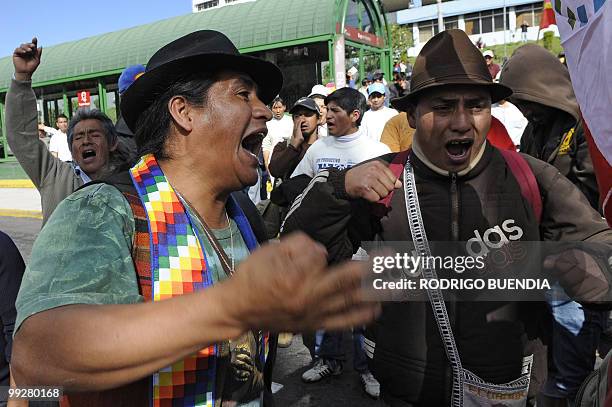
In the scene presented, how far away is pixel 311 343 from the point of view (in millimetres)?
4336

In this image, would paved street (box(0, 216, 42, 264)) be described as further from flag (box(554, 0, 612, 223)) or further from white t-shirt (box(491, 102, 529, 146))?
flag (box(554, 0, 612, 223))

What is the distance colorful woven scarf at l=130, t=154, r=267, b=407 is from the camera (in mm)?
1298

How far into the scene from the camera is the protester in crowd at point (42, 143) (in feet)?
10.0

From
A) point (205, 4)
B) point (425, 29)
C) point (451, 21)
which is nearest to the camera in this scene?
point (451, 21)

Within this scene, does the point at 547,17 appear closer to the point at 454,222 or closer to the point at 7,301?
the point at 454,222

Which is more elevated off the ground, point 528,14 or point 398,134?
point 528,14

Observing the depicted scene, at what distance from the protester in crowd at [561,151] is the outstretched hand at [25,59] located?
292 cm

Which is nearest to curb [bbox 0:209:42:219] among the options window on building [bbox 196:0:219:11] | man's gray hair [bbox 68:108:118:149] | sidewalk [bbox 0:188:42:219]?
sidewalk [bbox 0:188:42:219]

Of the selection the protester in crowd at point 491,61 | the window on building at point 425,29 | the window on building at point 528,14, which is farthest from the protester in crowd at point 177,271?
the window on building at point 425,29

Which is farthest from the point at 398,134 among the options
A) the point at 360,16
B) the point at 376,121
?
the point at 360,16

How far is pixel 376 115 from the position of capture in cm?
686

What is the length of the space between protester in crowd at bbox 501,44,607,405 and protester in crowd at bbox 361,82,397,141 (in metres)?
2.97

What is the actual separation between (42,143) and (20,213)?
33.4 feet

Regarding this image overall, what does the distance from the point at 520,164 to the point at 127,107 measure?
1.45 metres
